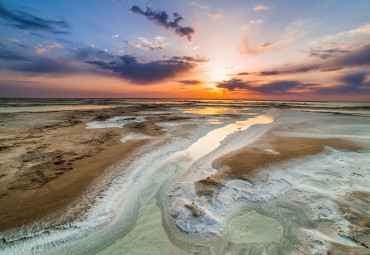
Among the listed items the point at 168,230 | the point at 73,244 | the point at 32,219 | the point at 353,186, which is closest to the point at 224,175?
the point at 168,230

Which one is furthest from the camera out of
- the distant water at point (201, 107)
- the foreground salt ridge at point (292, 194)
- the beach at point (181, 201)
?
the distant water at point (201, 107)

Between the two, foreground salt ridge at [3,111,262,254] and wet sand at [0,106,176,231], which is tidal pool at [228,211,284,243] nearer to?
foreground salt ridge at [3,111,262,254]

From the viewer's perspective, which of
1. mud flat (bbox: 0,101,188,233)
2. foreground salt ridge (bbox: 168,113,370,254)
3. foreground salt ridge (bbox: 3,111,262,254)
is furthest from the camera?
mud flat (bbox: 0,101,188,233)

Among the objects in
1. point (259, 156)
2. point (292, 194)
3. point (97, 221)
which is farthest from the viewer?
point (259, 156)

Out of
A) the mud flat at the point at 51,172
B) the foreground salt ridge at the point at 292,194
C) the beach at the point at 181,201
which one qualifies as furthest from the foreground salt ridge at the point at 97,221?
the foreground salt ridge at the point at 292,194

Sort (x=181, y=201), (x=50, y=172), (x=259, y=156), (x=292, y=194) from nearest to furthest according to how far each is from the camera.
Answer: (x=181, y=201)
(x=292, y=194)
(x=50, y=172)
(x=259, y=156)

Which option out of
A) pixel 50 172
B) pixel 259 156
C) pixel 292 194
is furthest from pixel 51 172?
pixel 259 156

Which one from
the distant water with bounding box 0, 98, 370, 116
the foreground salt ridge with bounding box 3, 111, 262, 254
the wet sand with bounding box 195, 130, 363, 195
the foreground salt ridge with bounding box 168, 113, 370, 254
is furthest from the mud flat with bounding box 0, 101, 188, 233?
the distant water with bounding box 0, 98, 370, 116

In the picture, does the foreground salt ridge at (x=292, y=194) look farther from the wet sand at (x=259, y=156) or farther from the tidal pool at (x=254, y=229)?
the wet sand at (x=259, y=156)

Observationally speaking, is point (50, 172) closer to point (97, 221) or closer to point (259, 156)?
point (97, 221)

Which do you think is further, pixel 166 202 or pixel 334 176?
pixel 334 176

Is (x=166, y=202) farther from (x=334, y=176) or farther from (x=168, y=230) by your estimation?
(x=334, y=176)
